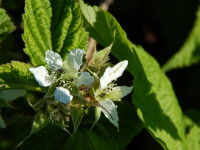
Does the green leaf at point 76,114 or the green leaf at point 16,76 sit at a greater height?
the green leaf at point 16,76

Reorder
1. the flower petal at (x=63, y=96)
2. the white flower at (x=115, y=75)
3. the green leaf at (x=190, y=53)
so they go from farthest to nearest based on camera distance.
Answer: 1. the green leaf at (x=190, y=53)
2. the white flower at (x=115, y=75)
3. the flower petal at (x=63, y=96)

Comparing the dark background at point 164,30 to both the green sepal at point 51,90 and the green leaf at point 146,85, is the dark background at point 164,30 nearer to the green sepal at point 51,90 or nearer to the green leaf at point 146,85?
the green leaf at point 146,85

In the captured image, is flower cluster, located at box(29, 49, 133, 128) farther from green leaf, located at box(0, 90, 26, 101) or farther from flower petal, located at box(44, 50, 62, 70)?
green leaf, located at box(0, 90, 26, 101)

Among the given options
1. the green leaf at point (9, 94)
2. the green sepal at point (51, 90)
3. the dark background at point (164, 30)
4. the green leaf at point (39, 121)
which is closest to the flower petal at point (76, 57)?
the green sepal at point (51, 90)

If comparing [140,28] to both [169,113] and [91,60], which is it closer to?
[169,113]

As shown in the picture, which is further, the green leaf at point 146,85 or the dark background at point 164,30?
the dark background at point 164,30

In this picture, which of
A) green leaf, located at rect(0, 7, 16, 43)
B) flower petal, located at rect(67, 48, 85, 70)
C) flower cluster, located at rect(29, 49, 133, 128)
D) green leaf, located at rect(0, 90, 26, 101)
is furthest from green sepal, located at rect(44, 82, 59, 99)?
green leaf, located at rect(0, 7, 16, 43)

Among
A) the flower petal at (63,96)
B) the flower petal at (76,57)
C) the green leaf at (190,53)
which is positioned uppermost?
the flower petal at (76,57)
